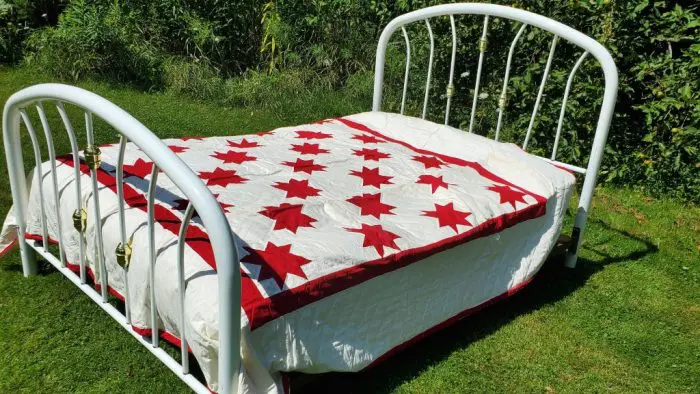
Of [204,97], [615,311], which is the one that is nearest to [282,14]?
[204,97]

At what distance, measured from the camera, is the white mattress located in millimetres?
2062

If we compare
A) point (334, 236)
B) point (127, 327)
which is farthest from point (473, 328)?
point (127, 327)

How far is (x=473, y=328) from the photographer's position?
3025mm

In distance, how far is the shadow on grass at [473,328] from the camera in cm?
252

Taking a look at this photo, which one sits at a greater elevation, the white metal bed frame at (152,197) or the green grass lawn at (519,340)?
the white metal bed frame at (152,197)

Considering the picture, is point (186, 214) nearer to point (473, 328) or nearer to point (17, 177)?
point (17, 177)

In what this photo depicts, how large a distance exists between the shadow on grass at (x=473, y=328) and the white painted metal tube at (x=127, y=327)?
337 mm

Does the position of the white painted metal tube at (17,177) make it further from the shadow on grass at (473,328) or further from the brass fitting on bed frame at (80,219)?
the shadow on grass at (473,328)

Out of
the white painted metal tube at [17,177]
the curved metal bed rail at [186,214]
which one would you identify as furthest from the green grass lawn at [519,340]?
the curved metal bed rail at [186,214]

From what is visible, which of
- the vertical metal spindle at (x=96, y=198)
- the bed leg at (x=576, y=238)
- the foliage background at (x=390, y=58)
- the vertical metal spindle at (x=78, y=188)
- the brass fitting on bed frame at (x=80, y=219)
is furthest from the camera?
the foliage background at (x=390, y=58)

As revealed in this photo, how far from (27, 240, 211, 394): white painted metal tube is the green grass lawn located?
20 cm

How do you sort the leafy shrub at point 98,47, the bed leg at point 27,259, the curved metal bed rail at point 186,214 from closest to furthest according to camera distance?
1. the curved metal bed rail at point 186,214
2. the bed leg at point 27,259
3. the leafy shrub at point 98,47

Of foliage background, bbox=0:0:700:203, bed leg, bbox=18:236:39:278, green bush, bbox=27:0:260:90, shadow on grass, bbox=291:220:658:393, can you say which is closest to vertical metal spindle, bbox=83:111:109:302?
bed leg, bbox=18:236:39:278

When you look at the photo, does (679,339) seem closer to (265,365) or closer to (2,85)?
(265,365)
